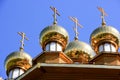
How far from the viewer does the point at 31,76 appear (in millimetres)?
14898

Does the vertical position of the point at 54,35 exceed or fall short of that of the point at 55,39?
it exceeds it

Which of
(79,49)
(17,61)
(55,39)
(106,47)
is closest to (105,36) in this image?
(106,47)

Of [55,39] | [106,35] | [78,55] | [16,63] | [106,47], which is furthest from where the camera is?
[16,63]

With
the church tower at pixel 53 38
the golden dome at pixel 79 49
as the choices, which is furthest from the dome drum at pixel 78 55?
the church tower at pixel 53 38

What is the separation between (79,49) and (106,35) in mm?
2204

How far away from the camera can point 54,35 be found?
1739 centimetres

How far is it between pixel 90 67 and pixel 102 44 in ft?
9.50

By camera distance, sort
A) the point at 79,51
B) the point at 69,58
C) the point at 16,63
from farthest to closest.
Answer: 1. the point at 16,63
2. the point at 79,51
3. the point at 69,58

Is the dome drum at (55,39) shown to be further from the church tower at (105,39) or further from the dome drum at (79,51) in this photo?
the dome drum at (79,51)

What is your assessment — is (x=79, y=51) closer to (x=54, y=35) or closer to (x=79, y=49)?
(x=79, y=49)

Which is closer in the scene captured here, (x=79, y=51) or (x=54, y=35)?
(x=54, y=35)

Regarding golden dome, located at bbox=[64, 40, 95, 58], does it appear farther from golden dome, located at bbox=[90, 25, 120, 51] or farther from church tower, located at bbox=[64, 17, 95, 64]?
golden dome, located at bbox=[90, 25, 120, 51]

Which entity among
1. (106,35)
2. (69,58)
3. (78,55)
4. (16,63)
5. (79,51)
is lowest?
(69,58)

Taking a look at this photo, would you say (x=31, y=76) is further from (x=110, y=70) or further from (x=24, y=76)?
(x=110, y=70)
